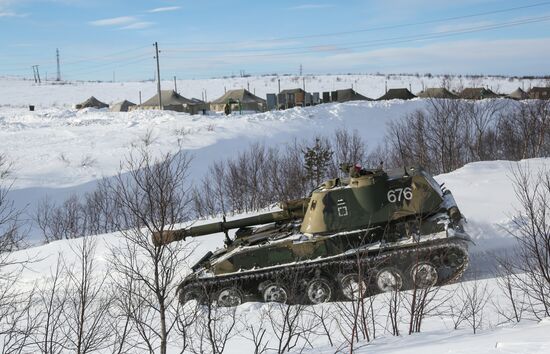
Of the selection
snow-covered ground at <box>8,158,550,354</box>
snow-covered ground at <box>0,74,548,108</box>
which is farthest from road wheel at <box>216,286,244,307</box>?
snow-covered ground at <box>0,74,548,108</box>

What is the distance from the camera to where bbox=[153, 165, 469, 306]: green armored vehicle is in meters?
13.4

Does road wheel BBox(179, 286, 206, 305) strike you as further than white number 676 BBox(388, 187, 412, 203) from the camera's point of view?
No

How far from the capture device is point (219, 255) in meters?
14.5

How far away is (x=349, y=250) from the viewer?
1362 cm

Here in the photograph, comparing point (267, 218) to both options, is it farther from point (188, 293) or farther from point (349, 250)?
point (188, 293)

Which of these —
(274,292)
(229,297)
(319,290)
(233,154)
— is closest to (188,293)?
(229,297)

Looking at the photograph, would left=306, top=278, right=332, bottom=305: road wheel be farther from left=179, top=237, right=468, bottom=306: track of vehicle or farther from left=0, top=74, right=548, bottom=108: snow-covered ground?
left=0, top=74, right=548, bottom=108: snow-covered ground

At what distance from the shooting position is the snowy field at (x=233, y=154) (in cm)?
991

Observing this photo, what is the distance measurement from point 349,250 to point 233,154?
73.8 ft


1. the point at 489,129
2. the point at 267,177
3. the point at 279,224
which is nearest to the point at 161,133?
the point at 267,177

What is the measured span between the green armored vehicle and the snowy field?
0.54 meters

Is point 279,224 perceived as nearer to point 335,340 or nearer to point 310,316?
point 310,316

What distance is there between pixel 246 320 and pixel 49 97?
269 feet

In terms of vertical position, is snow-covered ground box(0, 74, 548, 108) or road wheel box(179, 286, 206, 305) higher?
snow-covered ground box(0, 74, 548, 108)
